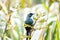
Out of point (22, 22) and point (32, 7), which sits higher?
point (32, 7)

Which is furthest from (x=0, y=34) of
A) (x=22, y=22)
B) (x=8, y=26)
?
(x=22, y=22)

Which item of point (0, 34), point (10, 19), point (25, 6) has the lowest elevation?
point (0, 34)

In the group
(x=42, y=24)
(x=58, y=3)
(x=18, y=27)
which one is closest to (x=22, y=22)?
(x=18, y=27)

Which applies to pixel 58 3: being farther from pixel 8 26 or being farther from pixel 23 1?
pixel 8 26

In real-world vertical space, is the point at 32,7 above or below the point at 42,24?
above

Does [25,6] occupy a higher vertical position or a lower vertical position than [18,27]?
higher

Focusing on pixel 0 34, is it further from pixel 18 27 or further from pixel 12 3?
pixel 12 3

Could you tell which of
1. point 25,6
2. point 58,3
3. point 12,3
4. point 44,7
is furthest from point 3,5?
point 58,3
